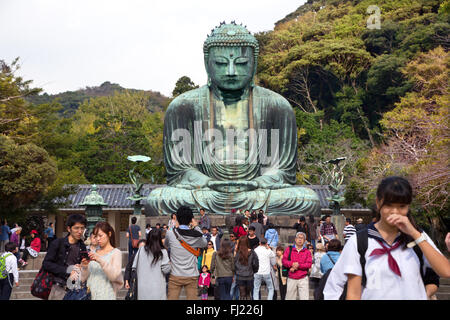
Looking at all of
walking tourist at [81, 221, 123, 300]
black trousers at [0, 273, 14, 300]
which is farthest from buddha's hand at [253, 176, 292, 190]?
walking tourist at [81, 221, 123, 300]

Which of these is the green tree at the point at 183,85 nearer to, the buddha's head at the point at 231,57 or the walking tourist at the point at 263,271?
the buddha's head at the point at 231,57

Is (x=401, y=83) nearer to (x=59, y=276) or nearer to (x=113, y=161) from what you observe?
(x=113, y=161)

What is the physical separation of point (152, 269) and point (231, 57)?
29.9 ft

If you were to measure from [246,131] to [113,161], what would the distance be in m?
14.0

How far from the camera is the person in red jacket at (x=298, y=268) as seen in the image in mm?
7359

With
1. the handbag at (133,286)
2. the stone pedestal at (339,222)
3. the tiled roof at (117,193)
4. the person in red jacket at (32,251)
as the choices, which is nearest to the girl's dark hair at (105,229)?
the handbag at (133,286)

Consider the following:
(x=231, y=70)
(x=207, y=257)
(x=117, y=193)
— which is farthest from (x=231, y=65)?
(x=117, y=193)

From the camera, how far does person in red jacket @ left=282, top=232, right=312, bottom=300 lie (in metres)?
7.36

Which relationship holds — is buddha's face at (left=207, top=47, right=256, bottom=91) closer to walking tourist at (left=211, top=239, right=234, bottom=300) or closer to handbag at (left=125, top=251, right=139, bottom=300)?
walking tourist at (left=211, top=239, right=234, bottom=300)

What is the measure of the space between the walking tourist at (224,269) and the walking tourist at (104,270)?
2757 mm

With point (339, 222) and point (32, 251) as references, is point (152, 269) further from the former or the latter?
point (339, 222)

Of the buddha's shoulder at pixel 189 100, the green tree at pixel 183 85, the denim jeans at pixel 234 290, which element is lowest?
the denim jeans at pixel 234 290
